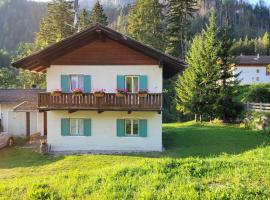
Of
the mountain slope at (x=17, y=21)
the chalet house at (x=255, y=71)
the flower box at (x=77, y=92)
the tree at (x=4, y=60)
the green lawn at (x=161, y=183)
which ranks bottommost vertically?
the green lawn at (x=161, y=183)

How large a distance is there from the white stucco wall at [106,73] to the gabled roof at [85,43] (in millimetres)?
702

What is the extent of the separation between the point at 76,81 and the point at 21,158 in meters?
5.90

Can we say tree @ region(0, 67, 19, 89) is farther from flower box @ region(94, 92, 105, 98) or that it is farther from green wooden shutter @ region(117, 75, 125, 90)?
flower box @ region(94, 92, 105, 98)

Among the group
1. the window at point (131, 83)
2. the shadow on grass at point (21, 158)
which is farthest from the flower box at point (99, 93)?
the shadow on grass at point (21, 158)

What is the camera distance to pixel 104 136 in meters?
24.9

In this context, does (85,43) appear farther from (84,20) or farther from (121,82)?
(84,20)

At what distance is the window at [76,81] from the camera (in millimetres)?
24969

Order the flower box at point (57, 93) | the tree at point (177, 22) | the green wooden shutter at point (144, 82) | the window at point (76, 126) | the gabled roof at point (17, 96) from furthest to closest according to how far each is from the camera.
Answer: the tree at point (177, 22), the gabled roof at point (17, 96), the window at point (76, 126), the green wooden shutter at point (144, 82), the flower box at point (57, 93)

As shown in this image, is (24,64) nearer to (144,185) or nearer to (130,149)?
(130,149)

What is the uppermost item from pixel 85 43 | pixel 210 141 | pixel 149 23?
pixel 149 23

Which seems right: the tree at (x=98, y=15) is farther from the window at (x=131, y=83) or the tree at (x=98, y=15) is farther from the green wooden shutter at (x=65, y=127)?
the green wooden shutter at (x=65, y=127)

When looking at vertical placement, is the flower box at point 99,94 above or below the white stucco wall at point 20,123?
above

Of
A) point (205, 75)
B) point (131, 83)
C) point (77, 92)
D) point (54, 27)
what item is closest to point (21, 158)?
point (77, 92)

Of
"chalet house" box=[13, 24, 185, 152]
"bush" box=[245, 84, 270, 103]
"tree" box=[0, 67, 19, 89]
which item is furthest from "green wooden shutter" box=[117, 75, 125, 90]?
"tree" box=[0, 67, 19, 89]
